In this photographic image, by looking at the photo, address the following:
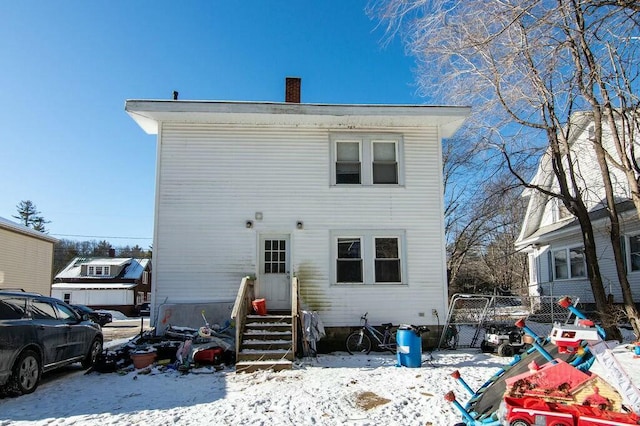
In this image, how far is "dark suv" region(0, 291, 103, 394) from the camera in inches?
273

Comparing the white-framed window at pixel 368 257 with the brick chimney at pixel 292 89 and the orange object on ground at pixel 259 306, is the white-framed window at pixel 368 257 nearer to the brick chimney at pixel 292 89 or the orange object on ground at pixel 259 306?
the orange object on ground at pixel 259 306

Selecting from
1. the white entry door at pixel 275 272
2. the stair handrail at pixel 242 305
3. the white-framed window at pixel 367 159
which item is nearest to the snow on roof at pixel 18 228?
the white entry door at pixel 275 272

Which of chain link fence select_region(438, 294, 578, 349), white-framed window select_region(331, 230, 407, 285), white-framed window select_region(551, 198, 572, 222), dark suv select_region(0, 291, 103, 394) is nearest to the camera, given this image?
dark suv select_region(0, 291, 103, 394)

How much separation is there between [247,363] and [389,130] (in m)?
7.09

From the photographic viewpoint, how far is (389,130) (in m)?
12.8

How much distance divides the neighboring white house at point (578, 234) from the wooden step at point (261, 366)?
31.5ft

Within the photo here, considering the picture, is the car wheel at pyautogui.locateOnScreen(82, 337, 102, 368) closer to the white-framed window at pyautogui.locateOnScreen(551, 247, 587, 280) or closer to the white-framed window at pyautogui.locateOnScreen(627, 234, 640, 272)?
the white-framed window at pyautogui.locateOnScreen(627, 234, 640, 272)

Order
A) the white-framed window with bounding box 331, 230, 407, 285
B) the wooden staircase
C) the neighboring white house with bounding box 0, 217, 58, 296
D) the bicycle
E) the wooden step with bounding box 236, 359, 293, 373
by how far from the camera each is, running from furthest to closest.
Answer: the neighboring white house with bounding box 0, 217, 58, 296
the white-framed window with bounding box 331, 230, 407, 285
the bicycle
the wooden staircase
the wooden step with bounding box 236, 359, 293, 373

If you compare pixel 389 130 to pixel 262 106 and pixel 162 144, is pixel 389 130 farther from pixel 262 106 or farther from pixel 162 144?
pixel 162 144

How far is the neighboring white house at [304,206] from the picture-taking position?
1205cm

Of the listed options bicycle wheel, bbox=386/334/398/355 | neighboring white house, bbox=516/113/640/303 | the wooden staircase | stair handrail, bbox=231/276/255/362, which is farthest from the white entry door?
neighboring white house, bbox=516/113/640/303

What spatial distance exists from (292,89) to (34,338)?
29.8 ft

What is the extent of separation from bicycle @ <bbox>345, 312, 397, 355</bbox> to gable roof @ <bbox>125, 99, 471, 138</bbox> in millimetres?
5238

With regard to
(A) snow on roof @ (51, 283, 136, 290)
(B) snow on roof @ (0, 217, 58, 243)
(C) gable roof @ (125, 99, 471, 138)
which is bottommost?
(A) snow on roof @ (51, 283, 136, 290)
